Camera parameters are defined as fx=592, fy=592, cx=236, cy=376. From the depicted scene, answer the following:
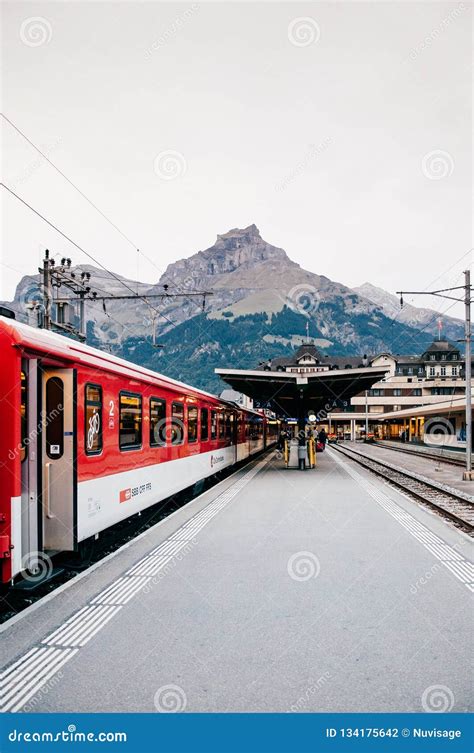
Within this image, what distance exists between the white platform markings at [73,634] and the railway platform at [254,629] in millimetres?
16

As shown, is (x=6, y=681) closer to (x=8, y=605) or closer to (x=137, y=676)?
(x=137, y=676)

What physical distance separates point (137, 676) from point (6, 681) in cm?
94

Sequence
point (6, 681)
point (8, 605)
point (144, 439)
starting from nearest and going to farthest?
point (6, 681)
point (8, 605)
point (144, 439)

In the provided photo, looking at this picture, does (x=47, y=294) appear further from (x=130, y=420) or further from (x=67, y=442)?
(x=67, y=442)

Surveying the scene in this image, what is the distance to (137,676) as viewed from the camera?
13.9 ft

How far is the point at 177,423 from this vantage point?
13453mm

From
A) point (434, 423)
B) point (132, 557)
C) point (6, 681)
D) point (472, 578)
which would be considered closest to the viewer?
point (6, 681)
